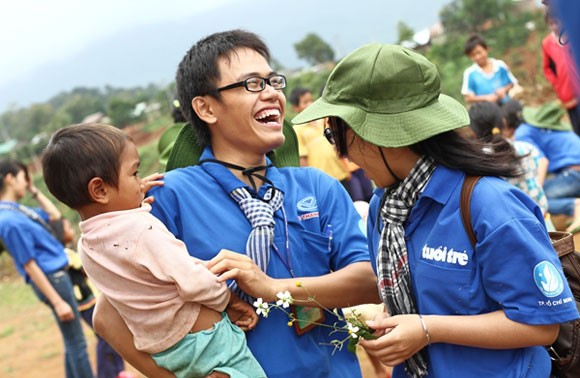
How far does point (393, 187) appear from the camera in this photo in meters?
1.90

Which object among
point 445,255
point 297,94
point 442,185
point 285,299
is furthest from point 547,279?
point 297,94

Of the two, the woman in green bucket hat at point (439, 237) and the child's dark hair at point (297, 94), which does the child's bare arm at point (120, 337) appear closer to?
the woman in green bucket hat at point (439, 237)

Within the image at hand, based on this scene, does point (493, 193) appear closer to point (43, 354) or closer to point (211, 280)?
point (211, 280)

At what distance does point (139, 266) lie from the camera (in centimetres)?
182

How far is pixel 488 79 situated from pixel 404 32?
68.5ft

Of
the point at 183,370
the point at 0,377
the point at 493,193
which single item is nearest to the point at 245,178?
the point at 183,370

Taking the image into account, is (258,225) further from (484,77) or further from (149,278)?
(484,77)

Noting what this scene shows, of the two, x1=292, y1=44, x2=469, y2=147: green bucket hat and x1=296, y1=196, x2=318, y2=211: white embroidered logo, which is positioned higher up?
x1=292, y1=44, x2=469, y2=147: green bucket hat

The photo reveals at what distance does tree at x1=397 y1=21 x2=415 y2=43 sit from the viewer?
27.2 meters

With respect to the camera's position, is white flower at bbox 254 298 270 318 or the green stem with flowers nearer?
the green stem with flowers

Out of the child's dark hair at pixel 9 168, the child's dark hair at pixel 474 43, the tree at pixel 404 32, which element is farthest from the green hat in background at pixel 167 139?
the tree at pixel 404 32

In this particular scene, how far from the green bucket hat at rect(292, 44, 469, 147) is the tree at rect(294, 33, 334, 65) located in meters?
39.3

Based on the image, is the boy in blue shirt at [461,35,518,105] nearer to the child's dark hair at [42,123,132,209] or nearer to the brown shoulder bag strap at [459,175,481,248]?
the brown shoulder bag strap at [459,175,481,248]

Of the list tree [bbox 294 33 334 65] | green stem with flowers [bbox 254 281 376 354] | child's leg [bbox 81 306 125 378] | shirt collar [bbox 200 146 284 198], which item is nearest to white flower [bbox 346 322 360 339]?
green stem with flowers [bbox 254 281 376 354]
